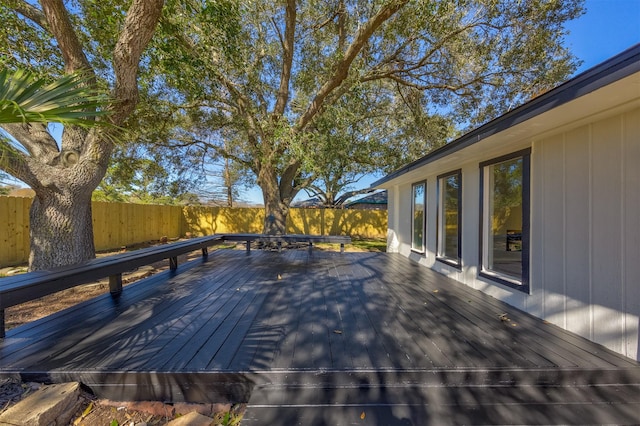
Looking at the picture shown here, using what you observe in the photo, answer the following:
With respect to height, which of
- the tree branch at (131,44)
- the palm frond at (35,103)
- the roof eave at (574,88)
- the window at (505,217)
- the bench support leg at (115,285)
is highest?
the tree branch at (131,44)

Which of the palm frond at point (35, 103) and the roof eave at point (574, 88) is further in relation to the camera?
the roof eave at point (574, 88)

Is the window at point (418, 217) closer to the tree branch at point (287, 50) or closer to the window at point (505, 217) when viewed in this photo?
the window at point (505, 217)

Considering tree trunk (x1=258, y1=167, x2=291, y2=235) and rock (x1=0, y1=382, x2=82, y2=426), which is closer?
rock (x1=0, y1=382, x2=82, y2=426)

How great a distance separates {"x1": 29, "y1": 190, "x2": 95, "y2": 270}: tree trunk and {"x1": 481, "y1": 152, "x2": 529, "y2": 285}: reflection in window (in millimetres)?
6143

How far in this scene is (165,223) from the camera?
12.4m

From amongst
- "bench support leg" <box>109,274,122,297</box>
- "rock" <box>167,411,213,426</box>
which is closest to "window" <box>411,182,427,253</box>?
"rock" <box>167,411,213,426</box>

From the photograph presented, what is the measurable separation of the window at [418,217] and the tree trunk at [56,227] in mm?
6235

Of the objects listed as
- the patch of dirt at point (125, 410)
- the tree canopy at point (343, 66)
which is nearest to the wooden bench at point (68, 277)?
the patch of dirt at point (125, 410)

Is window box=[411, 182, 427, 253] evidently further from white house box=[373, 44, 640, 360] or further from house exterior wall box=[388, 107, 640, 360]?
house exterior wall box=[388, 107, 640, 360]

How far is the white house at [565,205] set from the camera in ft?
6.64

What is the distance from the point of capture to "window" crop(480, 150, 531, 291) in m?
3.11

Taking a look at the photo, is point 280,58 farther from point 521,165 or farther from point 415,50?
point 521,165

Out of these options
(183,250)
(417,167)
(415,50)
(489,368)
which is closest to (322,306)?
(489,368)

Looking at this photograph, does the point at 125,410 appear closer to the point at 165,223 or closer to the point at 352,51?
the point at 352,51
